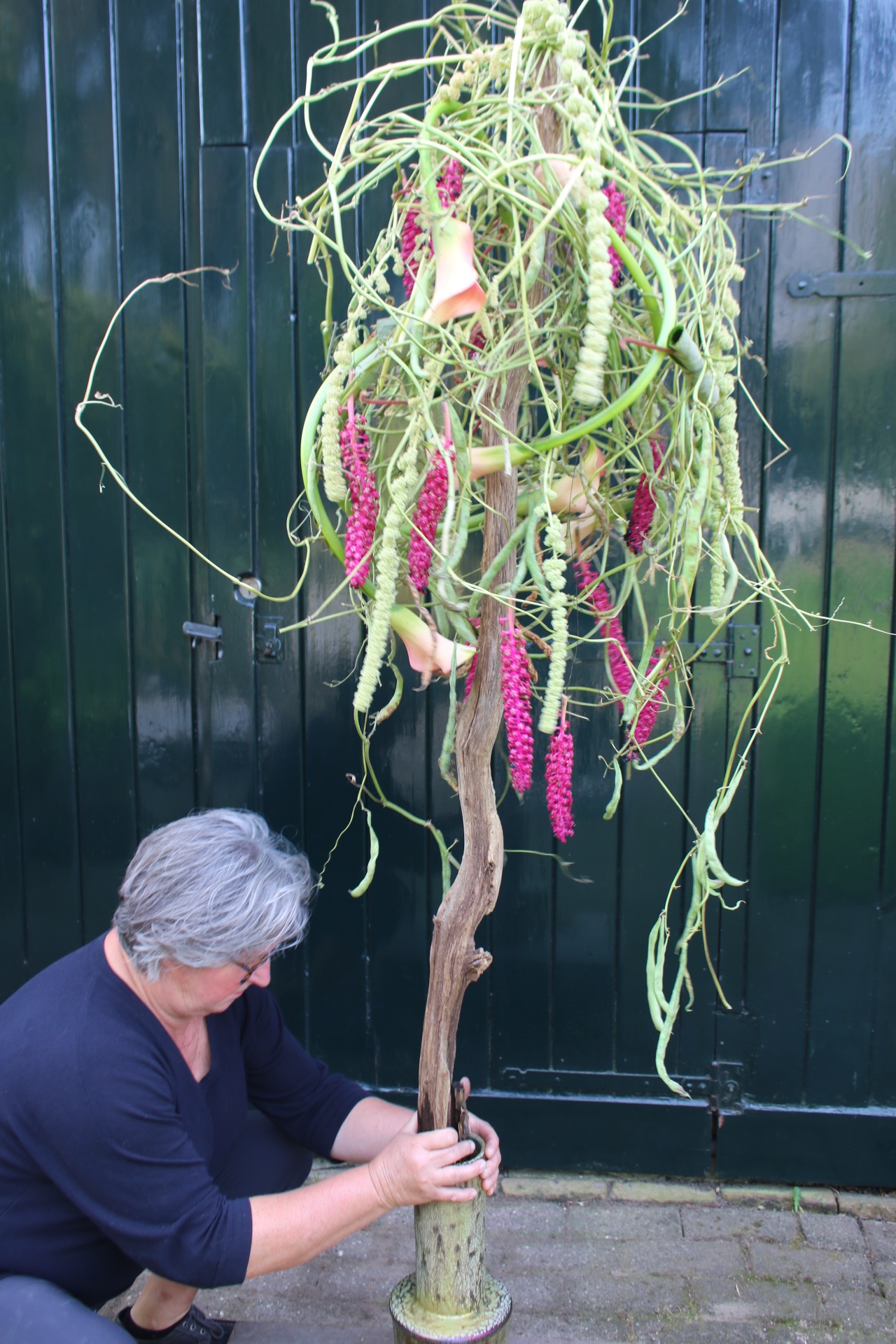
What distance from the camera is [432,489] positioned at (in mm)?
1111

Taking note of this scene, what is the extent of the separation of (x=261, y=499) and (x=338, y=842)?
32.9 inches

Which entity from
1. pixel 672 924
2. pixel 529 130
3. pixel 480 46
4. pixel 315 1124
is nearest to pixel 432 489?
pixel 529 130

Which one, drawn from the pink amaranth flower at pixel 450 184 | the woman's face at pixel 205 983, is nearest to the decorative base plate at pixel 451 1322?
the woman's face at pixel 205 983

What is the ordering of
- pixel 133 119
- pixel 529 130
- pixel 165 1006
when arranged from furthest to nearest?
pixel 133 119 < pixel 165 1006 < pixel 529 130

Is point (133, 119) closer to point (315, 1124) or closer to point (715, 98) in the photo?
point (715, 98)

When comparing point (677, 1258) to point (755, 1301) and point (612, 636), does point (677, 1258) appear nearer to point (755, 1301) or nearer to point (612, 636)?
point (755, 1301)

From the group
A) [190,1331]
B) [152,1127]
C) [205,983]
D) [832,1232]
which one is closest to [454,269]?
[205,983]

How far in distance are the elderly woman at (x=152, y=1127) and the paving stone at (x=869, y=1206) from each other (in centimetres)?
132

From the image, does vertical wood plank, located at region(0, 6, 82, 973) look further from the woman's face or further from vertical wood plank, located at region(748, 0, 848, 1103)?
vertical wood plank, located at region(748, 0, 848, 1103)

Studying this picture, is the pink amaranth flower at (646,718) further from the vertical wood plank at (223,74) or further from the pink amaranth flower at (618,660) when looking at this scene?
the vertical wood plank at (223,74)

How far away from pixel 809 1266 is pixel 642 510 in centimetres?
174

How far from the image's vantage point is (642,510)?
1287 millimetres

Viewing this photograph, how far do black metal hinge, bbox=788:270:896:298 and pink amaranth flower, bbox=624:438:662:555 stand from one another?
1.12 metres

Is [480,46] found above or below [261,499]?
above
